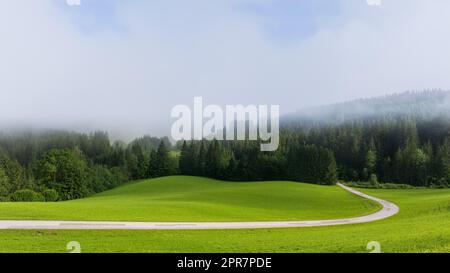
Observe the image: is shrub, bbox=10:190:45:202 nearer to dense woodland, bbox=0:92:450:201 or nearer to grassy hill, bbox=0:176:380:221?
dense woodland, bbox=0:92:450:201

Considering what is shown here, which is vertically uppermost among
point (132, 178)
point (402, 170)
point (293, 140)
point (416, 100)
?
point (416, 100)

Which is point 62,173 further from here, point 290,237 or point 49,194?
point 290,237

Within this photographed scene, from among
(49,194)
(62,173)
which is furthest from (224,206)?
(62,173)

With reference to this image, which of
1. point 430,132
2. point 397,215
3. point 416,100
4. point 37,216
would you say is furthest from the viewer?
point 430,132

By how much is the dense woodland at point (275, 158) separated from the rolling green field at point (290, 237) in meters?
3.39

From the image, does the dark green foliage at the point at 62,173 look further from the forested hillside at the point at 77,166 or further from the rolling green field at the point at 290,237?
the rolling green field at the point at 290,237

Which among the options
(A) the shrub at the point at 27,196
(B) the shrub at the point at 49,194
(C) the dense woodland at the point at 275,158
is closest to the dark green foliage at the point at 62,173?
(C) the dense woodland at the point at 275,158

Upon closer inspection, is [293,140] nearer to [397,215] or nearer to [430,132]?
[397,215]

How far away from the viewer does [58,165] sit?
74.6 meters

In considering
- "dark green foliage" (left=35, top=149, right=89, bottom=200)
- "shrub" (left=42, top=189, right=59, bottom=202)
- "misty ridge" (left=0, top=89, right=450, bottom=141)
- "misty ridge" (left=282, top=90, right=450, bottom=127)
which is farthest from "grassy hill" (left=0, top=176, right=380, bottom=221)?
"dark green foliage" (left=35, top=149, right=89, bottom=200)

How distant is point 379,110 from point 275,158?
21.2 m

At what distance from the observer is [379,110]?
96.7ft

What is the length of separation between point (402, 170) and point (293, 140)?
1309cm
